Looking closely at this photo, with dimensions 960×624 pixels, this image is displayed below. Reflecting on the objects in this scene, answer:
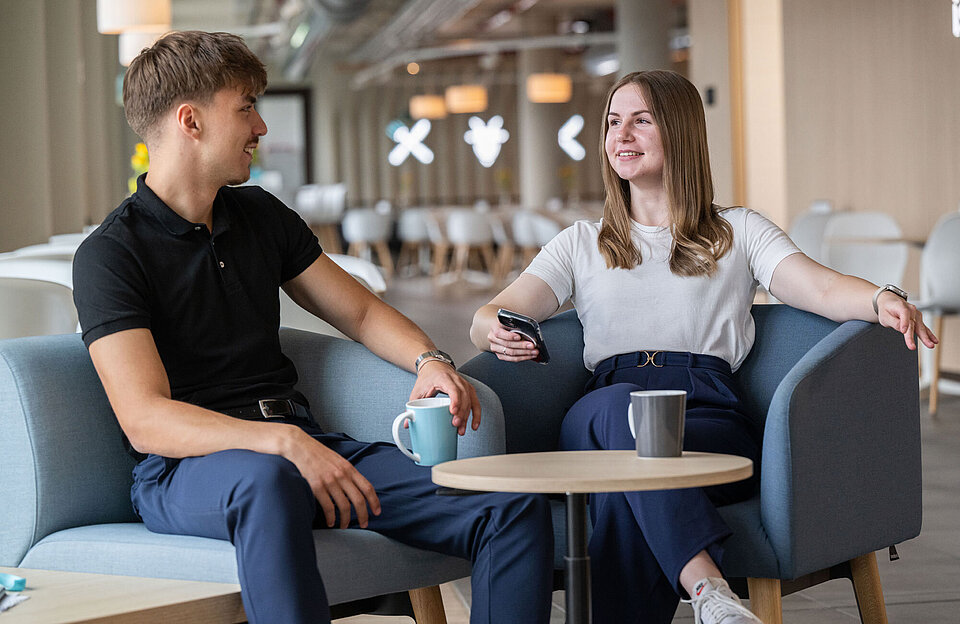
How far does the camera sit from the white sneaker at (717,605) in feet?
5.42

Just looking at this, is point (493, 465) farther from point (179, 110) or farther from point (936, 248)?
point (936, 248)

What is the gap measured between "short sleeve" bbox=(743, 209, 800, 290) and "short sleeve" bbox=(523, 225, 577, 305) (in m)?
0.35

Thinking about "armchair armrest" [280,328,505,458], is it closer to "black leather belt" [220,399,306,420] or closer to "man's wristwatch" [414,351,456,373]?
"man's wristwatch" [414,351,456,373]

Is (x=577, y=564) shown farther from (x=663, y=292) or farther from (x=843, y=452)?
(x=663, y=292)

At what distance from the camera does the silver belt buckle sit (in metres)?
1.94

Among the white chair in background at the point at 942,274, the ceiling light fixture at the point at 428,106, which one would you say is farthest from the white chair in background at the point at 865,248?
the ceiling light fixture at the point at 428,106

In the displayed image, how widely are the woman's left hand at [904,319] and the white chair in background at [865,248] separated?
403 cm

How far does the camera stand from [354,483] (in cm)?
173

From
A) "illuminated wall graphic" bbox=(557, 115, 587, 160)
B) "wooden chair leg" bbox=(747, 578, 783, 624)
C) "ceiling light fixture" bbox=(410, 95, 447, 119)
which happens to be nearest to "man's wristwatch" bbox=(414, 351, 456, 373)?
"wooden chair leg" bbox=(747, 578, 783, 624)

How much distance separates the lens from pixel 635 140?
2.32 metres

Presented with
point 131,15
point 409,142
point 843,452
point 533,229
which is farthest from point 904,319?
point 409,142

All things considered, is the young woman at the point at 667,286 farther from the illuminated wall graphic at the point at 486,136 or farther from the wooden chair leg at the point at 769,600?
the illuminated wall graphic at the point at 486,136

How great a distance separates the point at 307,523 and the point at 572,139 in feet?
64.9

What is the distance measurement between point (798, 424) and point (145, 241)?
1.10m
